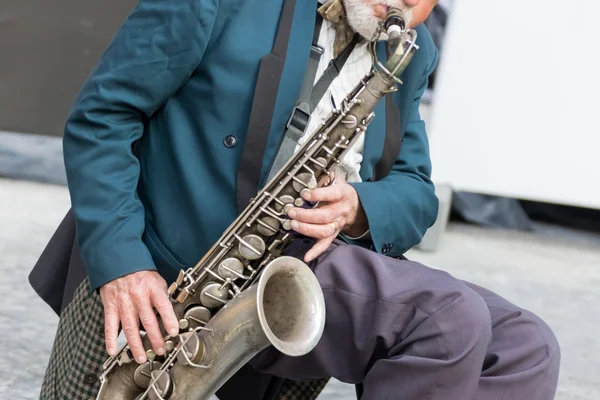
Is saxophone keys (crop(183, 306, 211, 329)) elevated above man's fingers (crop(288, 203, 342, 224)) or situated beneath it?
situated beneath

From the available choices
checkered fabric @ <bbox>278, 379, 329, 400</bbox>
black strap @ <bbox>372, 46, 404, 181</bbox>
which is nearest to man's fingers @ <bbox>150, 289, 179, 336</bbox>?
checkered fabric @ <bbox>278, 379, 329, 400</bbox>

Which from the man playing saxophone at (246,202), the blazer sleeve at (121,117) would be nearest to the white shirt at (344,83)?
the man playing saxophone at (246,202)

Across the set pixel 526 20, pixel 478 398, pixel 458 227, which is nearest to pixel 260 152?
pixel 478 398

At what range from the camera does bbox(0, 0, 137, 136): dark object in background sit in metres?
3.72

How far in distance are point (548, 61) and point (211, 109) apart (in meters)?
2.58

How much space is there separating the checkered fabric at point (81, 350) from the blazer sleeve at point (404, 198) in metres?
0.50

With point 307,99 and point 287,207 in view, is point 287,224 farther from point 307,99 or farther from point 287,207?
point 307,99

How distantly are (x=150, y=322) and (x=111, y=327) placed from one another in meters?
0.07

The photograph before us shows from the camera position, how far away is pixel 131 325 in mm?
1428

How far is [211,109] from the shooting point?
1.49 meters

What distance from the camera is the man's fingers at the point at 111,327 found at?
1.43 metres

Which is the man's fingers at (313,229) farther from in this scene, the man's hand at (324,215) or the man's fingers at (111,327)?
the man's fingers at (111,327)

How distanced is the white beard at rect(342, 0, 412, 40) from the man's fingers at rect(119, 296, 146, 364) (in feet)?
2.01

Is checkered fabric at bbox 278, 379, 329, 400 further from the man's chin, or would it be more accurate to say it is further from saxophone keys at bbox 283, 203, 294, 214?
the man's chin
